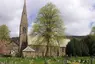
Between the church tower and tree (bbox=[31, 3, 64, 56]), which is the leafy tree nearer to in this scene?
the church tower

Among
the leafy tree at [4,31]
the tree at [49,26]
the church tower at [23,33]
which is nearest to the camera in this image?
the tree at [49,26]

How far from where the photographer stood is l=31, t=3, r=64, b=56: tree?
57.8 m

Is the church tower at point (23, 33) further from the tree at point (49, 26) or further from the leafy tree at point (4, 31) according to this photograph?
the tree at point (49, 26)

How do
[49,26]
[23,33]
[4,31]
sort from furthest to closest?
[23,33] < [4,31] < [49,26]

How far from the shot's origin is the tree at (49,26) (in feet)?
189

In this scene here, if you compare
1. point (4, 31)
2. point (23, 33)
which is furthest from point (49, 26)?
point (23, 33)

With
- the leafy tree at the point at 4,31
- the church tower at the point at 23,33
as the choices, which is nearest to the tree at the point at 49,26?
the leafy tree at the point at 4,31

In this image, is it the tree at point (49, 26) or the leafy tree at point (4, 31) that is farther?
the leafy tree at point (4, 31)

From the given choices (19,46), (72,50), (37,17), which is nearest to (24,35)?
(19,46)

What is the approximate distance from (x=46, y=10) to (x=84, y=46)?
10860mm

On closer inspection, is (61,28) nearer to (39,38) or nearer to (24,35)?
(39,38)

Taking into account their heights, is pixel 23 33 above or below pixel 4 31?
above

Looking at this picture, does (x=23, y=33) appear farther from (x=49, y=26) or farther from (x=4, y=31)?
(x=49, y=26)

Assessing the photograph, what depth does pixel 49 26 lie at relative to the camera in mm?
58062
